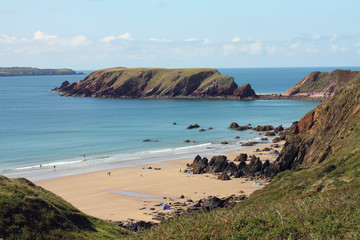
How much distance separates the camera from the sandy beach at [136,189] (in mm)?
40969

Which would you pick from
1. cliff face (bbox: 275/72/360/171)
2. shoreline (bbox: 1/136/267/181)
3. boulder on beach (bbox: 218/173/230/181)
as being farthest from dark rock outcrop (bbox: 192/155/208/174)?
cliff face (bbox: 275/72/360/171)

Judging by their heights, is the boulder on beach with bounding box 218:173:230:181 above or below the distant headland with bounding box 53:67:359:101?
below

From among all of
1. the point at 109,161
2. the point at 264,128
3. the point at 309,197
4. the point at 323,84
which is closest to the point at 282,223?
the point at 309,197

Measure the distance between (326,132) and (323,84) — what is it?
134 metres

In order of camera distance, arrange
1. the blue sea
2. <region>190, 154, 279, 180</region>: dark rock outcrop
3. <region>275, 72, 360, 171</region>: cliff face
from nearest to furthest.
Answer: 1. <region>275, 72, 360, 171</region>: cliff face
2. <region>190, 154, 279, 180</region>: dark rock outcrop
3. the blue sea

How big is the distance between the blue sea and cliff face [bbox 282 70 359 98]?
845 inches

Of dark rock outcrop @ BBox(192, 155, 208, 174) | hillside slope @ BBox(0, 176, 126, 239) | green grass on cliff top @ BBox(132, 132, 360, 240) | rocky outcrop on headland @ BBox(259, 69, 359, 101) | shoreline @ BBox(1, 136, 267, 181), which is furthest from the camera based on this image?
rocky outcrop on headland @ BBox(259, 69, 359, 101)

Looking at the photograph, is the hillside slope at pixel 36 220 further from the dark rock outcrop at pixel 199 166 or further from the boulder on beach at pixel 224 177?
the dark rock outcrop at pixel 199 166

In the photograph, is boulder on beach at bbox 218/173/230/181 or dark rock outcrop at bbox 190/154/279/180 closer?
boulder on beach at bbox 218/173/230/181

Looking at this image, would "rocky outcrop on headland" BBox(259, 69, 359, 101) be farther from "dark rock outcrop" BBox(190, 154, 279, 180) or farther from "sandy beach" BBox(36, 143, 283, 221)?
"sandy beach" BBox(36, 143, 283, 221)

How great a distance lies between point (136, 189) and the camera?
4866 centimetres

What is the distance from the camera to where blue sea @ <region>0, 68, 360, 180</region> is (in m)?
65.1

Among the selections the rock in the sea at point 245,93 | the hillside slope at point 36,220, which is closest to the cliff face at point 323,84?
the rock in the sea at point 245,93

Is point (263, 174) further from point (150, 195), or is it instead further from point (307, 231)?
point (307, 231)
